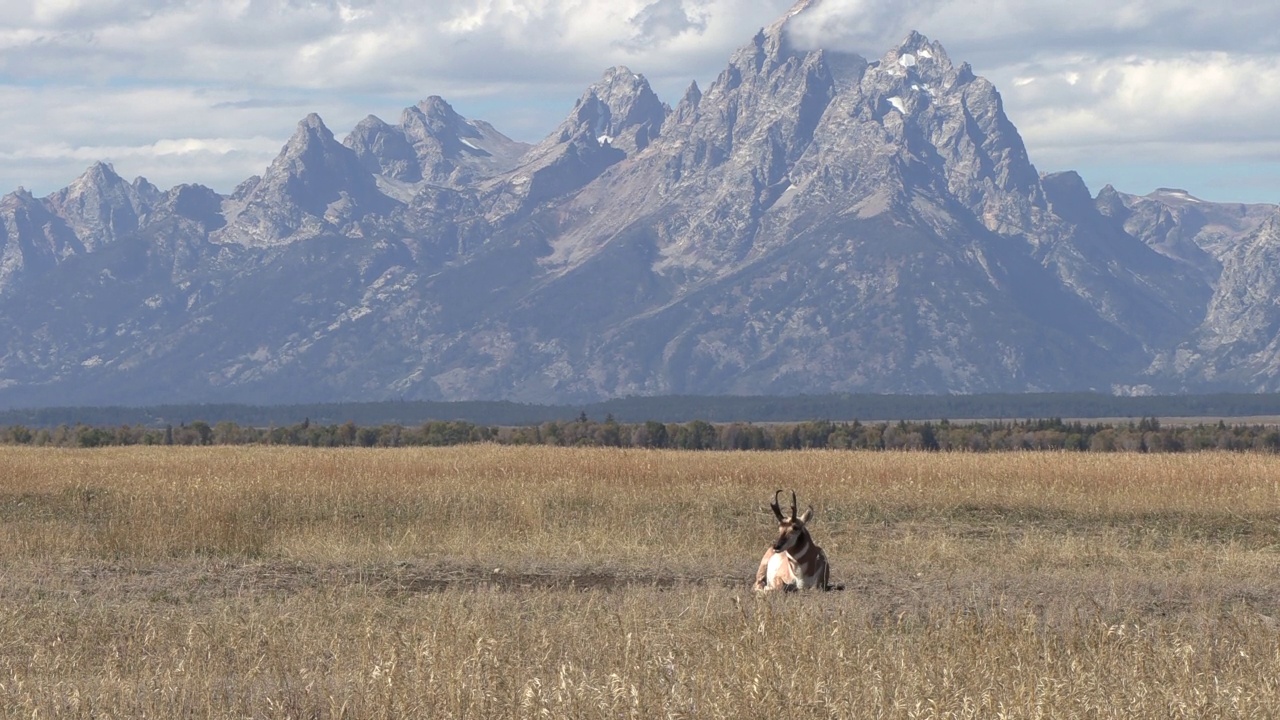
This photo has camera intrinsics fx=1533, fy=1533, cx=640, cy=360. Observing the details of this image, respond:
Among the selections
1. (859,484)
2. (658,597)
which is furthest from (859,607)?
(859,484)

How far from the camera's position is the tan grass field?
10.4 meters

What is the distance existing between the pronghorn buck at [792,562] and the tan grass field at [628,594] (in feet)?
1.32

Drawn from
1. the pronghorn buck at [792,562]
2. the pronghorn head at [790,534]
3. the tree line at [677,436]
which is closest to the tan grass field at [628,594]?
the pronghorn buck at [792,562]

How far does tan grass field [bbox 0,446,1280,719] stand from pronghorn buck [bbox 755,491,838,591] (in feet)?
1.32

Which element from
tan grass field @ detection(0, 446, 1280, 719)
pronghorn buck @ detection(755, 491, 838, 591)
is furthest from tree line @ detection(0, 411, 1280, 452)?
pronghorn buck @ detection(755, 491, 838, 591)

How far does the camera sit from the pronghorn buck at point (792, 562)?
1677cm

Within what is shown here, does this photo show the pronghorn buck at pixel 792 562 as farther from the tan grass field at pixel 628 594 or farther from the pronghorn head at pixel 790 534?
the tan grass field at pixel 628 594

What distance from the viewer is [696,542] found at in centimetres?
2284

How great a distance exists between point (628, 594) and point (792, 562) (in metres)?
2.02

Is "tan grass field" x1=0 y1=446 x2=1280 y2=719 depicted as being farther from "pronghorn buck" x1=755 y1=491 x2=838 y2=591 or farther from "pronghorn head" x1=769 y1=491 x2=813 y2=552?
"pronghorn head" x1=769 y1=491 x2=813 y2=552

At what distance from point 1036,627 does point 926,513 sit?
15.8 meters

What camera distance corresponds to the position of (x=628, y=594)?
15.9m

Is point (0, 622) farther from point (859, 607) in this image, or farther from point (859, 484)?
point (859, 484)

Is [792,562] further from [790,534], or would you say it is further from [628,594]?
[628,594]
